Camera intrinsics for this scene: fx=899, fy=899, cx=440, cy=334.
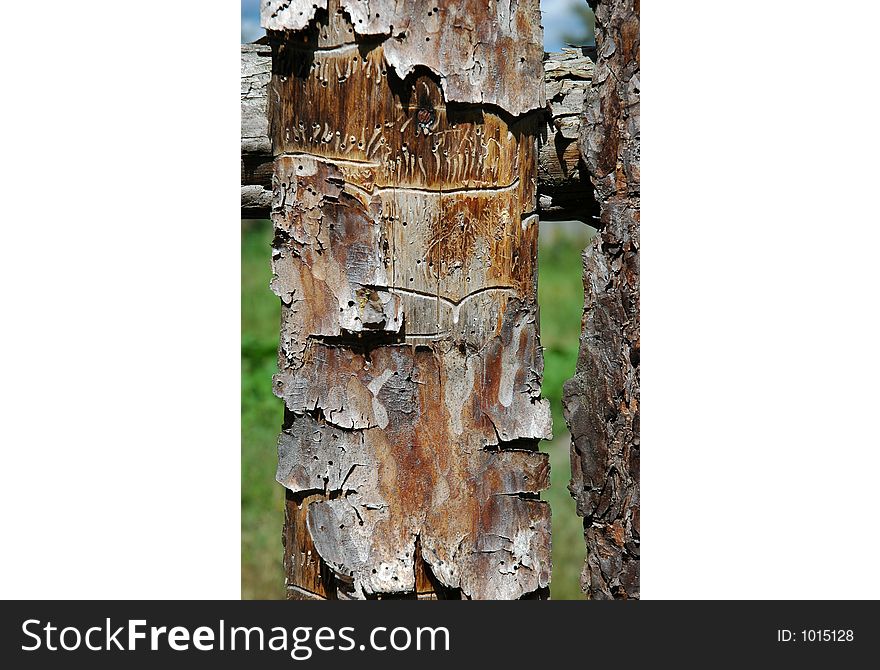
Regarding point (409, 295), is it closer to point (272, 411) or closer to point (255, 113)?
point (255, 113)

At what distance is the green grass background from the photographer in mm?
2871

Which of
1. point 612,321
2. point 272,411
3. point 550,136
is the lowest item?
point 272,411

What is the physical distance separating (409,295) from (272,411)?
2.45 metres

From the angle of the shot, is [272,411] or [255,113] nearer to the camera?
[255,113]

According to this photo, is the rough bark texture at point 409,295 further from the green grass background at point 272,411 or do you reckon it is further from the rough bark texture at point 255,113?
the green grass background at point 272,411

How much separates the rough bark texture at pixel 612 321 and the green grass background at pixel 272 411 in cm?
76

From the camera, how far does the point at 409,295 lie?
1168 millimetres

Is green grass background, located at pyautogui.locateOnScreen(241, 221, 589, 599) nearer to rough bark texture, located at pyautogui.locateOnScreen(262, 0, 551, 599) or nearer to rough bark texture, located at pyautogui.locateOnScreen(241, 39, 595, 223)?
rough bark texture, located at pyautogui.locateOnScreen(241, 39, 595, 223)

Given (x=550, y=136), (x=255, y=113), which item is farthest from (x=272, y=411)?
(x=550, y=136)

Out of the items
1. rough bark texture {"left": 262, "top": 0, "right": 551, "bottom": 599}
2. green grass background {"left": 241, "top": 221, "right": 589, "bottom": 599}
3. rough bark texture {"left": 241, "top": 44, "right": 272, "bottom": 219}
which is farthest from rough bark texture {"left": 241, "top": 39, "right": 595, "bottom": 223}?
green grass background {"left": 241, "top": 221, "right": 589, "bottom": 599}

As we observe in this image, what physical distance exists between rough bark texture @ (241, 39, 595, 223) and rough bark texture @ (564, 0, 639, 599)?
0.04 metres

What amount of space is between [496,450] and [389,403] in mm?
158

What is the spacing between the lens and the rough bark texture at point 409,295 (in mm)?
1146
